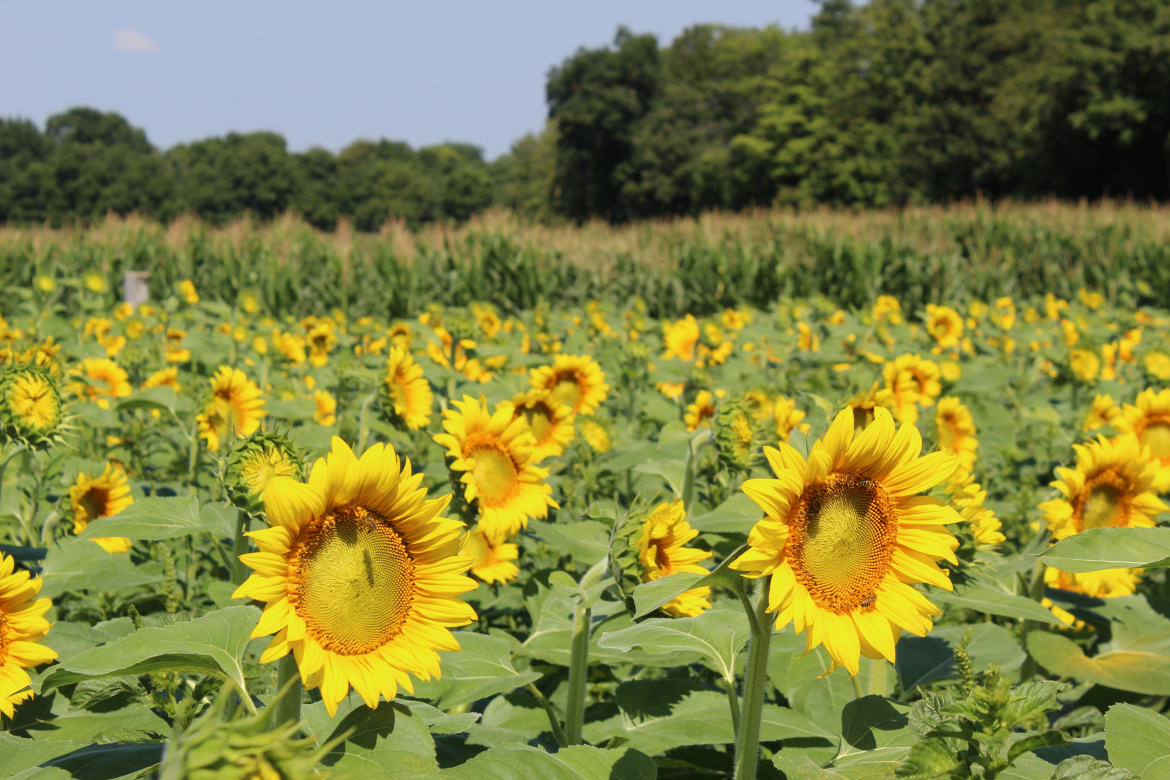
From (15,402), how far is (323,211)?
254 ft

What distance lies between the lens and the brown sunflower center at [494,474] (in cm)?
174

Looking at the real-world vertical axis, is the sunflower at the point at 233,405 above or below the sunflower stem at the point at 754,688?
above

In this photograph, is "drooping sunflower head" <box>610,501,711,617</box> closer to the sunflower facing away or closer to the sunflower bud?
the sunflower facing away

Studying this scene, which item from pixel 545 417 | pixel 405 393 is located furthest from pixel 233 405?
pixel 545 417

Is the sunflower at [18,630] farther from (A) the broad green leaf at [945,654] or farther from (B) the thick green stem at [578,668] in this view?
(A) the broad green leaf at [945,654]

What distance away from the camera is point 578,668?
140 centimetres

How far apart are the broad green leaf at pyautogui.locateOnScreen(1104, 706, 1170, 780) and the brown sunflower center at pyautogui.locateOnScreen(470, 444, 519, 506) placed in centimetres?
113

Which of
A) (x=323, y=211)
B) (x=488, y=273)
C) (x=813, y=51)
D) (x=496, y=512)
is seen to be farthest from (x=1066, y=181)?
(x=323, y=211)

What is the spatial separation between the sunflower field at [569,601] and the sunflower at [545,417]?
1cm

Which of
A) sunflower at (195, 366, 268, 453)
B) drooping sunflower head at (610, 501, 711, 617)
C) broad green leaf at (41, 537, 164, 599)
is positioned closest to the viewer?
drooping sunflower head at (610, 501, 711, 617)

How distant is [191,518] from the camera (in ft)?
4.44

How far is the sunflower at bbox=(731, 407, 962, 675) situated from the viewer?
3.14 feet

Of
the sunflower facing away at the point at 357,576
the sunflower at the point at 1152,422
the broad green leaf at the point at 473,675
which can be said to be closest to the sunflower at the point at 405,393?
the broad green leaf at the point at 473,675

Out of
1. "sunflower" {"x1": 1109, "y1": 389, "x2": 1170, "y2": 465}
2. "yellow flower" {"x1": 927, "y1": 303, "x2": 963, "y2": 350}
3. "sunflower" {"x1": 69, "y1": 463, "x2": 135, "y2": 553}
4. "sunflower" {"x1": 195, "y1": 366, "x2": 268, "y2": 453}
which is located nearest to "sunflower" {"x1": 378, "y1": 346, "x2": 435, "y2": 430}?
"sunflower" {"x1": 195, "y1": 366, "x2": 268, "y2": 453}
